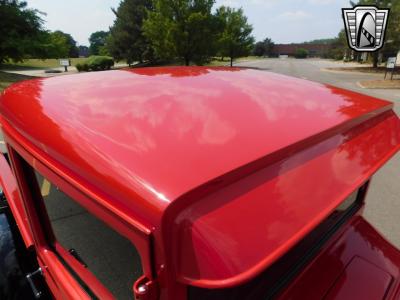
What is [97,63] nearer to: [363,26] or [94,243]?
[363,26]

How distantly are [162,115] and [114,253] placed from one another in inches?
21.3

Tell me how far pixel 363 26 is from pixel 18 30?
21602mm

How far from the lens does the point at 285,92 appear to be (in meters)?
1.55

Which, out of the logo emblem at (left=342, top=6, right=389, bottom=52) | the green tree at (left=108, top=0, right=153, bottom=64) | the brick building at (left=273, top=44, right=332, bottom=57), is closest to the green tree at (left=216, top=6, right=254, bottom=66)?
the green tree at (left=108, top=0, right=153, bottom=64)

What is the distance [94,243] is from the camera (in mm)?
1343

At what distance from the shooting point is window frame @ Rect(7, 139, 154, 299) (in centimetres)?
78

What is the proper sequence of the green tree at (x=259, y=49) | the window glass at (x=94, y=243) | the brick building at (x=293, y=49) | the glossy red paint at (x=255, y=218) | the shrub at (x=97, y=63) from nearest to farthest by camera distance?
1. the glossy red paint at (x=255, y=218)
2. the window glass at (x=94, y=243)
3. the shrub at (x=97, y=63)
4. the green tree at (x=259, y=49)
5. the brick building at (x=293, y=49)

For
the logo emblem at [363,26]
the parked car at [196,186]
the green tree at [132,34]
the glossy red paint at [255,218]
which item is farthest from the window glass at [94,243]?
the green tree at [132,34]

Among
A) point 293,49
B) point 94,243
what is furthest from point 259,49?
point 94,243

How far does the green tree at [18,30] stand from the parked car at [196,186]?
21.9 m

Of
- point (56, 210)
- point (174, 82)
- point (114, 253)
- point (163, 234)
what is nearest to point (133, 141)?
point (163, 234)

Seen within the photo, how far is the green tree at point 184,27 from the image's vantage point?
2594 cm

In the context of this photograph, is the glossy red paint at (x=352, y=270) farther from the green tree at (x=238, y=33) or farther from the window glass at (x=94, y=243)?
the green tree at (x=238, y=33)

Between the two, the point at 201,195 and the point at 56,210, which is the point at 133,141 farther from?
the point at 56,210
